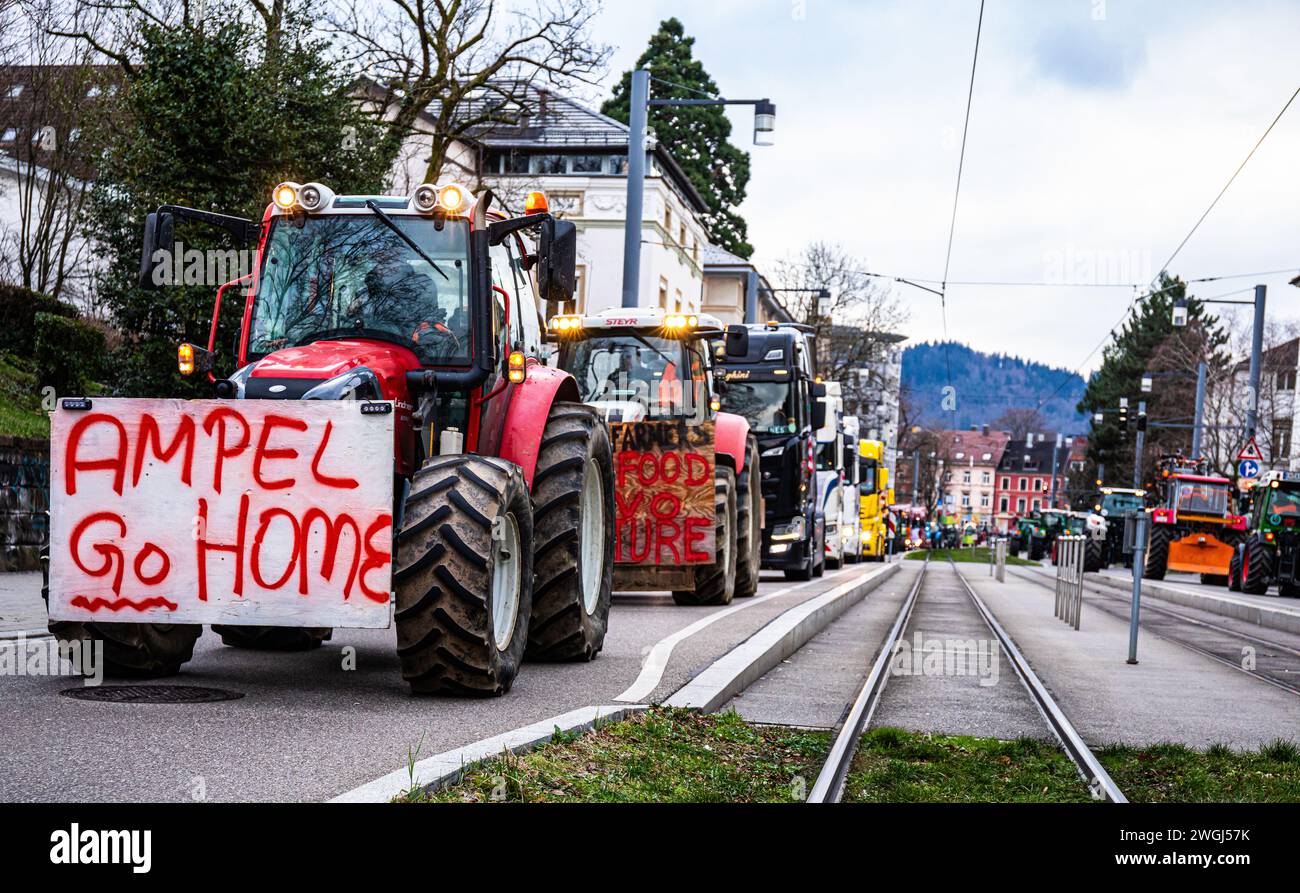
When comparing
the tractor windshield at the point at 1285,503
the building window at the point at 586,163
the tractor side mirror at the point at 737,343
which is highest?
the building window at the point at 586,163

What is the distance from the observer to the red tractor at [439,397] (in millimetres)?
7465

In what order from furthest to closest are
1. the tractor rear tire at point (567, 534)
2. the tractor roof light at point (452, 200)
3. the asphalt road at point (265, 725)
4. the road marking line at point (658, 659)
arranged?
the tractor rear tire at point (567, 534)
the tractor roof light at point (452, 200)
the road marking line at point (658, 659)
the asphalt road at point (265, 725)

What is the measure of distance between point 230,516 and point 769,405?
688 inches

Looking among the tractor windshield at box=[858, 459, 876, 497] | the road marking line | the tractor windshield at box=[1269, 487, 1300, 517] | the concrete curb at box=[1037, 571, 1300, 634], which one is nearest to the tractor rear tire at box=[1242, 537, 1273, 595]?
the tractor windshield at box=[1269, 487, 1300, 517]

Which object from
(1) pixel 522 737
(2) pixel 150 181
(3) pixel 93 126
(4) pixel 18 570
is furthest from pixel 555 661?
(3) pixel 93 126

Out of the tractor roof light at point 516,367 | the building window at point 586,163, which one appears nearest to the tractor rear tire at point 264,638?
the tractor roof light at point 516,367

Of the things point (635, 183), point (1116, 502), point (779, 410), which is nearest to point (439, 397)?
point (635, 183)

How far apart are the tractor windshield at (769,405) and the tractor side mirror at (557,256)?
1572 cm

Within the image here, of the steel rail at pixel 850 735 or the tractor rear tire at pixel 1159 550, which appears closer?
the steel rail at pixel 850 735

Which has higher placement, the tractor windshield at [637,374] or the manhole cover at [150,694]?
the tractor windshield at [637,374]

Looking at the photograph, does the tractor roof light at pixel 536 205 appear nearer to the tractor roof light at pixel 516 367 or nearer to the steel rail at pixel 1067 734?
the tractor roof light at pixel 516 367

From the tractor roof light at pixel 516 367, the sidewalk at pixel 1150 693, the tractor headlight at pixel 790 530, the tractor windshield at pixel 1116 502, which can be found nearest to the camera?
the tractor roof light at pixel 516 367
